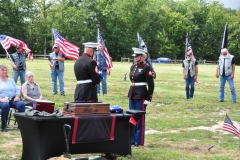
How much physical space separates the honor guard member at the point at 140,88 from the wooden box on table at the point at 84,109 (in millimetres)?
1662

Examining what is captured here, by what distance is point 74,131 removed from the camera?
21.2ft

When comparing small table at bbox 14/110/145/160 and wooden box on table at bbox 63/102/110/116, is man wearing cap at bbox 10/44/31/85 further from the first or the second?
wooden box on table at bbox 63/102/110/116

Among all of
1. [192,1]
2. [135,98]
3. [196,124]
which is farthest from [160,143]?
[192,1]

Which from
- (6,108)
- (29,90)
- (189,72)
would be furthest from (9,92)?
(189,72)

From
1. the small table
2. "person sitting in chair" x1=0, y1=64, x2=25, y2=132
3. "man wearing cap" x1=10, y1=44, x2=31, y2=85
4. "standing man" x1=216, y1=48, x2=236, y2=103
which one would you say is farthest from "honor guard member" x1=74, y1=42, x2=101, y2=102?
"standing man" x1=216, y1=48, x2=236, y2=103

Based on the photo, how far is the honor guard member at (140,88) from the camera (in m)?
8.19

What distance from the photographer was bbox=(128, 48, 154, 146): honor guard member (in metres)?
8.19

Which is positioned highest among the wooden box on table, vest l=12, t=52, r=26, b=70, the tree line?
the tree line

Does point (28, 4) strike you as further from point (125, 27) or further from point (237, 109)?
point (237, 109)

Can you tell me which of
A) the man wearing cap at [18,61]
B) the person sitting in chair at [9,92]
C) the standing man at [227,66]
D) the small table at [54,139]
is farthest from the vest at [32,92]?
the standing man at [227,66]

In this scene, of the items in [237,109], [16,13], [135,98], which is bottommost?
[237,109]

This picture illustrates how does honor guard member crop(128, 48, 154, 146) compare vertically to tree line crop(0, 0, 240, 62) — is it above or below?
below

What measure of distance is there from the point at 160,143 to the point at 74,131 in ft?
9.07

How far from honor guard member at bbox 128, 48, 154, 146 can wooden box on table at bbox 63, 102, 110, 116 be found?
1.66 metres
